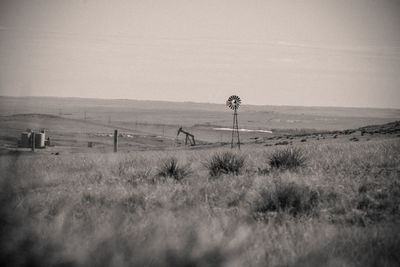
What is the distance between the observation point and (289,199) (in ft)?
28.0

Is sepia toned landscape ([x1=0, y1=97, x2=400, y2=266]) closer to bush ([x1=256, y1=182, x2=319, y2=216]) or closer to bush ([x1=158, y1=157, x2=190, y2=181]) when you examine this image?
bush ([x1=256, y1=182, x2=319, y2=216])

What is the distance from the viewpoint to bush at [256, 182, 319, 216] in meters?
8.27

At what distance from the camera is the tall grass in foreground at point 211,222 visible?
6.04 metres

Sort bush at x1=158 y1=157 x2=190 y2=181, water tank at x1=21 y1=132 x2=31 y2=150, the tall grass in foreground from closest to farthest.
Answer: the tall grass in foreground < bush at x1=158 y1=157 x2=190 y2=181 < water tank at x1=21 y1=132 x2=31 y2=150

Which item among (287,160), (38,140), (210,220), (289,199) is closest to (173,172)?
(287,160)

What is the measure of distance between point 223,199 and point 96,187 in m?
3.45

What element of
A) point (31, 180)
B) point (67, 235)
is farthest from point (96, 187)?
point (67, 235)

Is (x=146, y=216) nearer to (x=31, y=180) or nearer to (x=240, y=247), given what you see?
(x=240, y=247)

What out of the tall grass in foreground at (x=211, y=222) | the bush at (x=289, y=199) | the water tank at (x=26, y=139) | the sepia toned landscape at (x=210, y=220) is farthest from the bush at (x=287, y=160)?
the water tank at (x=26, y=139)

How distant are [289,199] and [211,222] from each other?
1878 mm

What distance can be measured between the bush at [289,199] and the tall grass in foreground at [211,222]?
0.02m

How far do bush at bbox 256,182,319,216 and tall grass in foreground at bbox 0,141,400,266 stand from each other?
0.06 feet

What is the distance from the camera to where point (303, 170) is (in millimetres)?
12531

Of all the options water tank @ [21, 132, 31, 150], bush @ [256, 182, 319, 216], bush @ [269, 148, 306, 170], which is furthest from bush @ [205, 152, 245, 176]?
water tank @ [21, 132, 31, 150]
